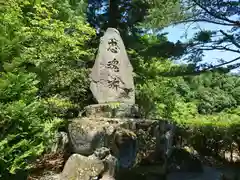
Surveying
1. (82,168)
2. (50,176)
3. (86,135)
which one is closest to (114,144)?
(86,135)

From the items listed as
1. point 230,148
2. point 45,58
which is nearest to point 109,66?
point 45,58

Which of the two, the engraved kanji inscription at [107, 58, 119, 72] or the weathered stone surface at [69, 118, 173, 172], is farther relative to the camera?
the engraved kanji inscription at [107, 58, 119, 72]

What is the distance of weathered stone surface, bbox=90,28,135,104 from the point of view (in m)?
6.88

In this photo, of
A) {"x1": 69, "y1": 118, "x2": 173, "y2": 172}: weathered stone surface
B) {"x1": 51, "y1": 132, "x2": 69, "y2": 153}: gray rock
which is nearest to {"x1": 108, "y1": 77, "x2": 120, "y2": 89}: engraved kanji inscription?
{"x1": 69, "y1": 118, "x2": 173, "y2": 172}: weathered stone surface

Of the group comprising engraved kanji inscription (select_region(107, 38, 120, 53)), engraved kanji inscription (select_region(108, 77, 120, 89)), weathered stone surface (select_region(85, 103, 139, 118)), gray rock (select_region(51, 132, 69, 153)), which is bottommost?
gray rock (select_region(51, 132, 69, 153))

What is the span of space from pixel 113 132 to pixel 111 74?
A: 1.77 meters

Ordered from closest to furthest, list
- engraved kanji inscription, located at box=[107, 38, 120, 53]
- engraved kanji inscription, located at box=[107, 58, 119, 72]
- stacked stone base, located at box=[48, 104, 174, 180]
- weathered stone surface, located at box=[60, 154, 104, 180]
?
weathered stone surface, located at box=[60, 154, 104, 180], stacked stone base, located at box=[48, 104, 174, 180], engraved kanji inscription, located at box=[107, 58, 119, 72], engraved kanji inscription, located at box=[107, 38, 120, 53]

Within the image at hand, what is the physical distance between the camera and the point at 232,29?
754 cm

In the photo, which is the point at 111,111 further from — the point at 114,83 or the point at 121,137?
the point at 114,83

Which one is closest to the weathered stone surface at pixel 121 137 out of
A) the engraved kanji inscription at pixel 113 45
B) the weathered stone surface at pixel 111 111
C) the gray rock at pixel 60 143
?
the weathered stone surface at pixel 111 111

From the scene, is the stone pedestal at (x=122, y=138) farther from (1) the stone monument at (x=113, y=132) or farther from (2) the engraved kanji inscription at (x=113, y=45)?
(2) the engraved kanji inscription at (x=113, y=45)

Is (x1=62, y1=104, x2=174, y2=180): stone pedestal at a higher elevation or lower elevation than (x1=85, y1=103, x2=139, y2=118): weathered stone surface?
lower

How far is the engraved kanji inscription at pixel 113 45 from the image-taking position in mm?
7141

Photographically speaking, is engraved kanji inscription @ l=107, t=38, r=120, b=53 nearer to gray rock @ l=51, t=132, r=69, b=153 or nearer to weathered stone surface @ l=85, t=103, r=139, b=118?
weathered stone surface @ l=85, t=103, r=139, b=118
